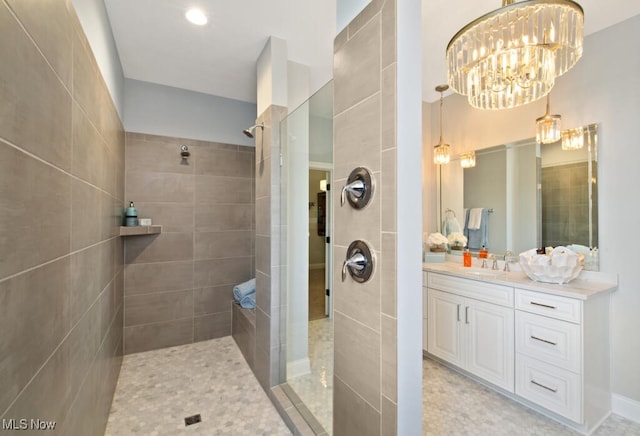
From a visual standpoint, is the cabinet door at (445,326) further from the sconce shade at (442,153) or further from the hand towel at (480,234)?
the sconce shade at (442,153)

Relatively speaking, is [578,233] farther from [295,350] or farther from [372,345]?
[295,350]

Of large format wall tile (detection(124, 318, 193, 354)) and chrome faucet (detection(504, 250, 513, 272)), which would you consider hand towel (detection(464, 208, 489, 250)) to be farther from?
large format wall tile (detection(124, 318, 193, 354))

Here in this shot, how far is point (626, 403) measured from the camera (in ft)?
6.23

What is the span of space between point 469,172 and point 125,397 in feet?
11.8

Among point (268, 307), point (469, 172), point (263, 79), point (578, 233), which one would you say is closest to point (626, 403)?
point (578, 233)

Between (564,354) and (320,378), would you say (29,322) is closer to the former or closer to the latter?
(320,378)

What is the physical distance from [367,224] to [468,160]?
2302 millimetres

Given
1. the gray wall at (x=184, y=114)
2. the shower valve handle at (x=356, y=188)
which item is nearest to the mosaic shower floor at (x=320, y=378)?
the shower valve handle at (x=356, y=188)

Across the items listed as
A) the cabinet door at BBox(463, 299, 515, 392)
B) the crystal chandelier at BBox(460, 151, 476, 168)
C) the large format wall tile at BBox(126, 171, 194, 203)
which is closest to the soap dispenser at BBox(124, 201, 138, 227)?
the large format wall tile at BBox(126, 171, 194, 203)

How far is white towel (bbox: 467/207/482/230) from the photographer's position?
2830 mm

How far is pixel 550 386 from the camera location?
187 centimetres

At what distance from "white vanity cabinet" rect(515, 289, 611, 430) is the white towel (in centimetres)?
94

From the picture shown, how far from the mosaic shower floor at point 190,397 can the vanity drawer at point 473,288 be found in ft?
5.55

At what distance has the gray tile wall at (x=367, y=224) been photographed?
1.04 metres
